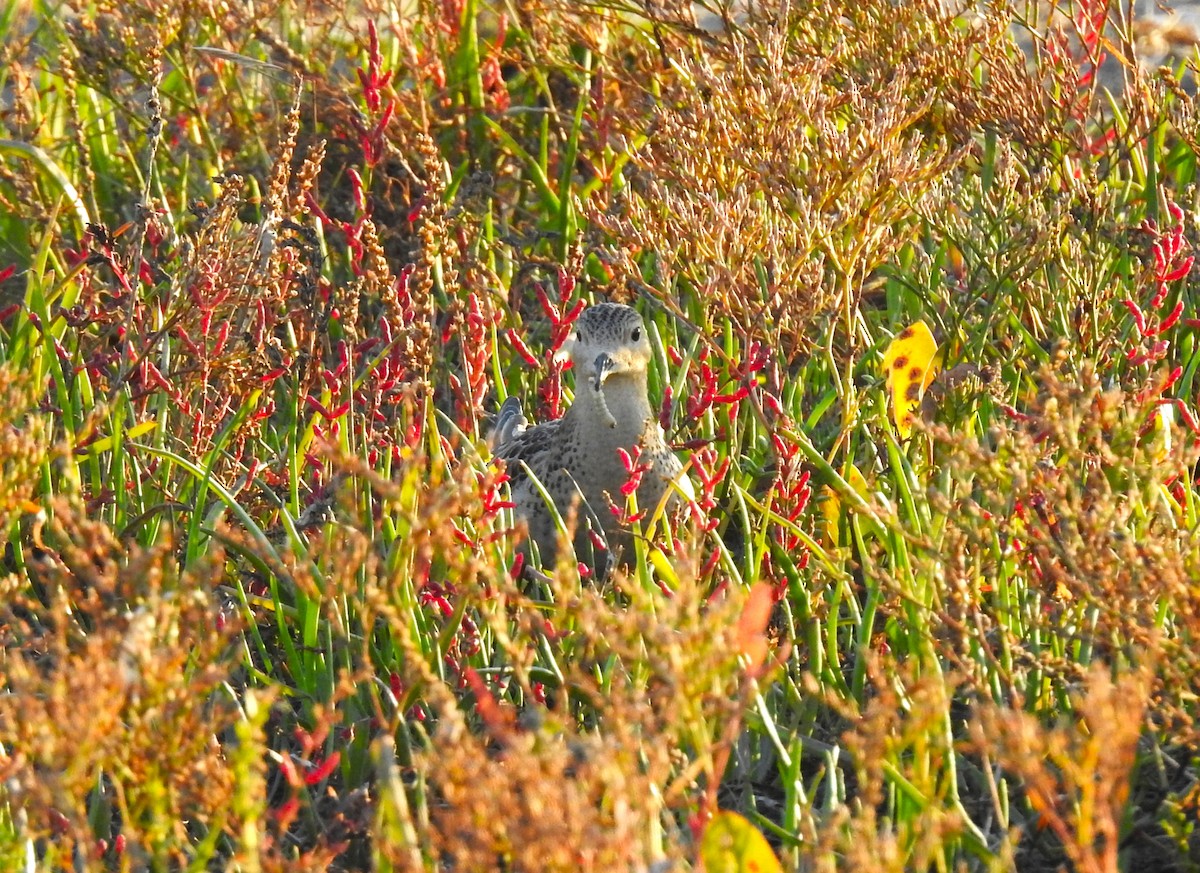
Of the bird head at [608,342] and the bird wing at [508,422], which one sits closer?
the bird head at [608,342]

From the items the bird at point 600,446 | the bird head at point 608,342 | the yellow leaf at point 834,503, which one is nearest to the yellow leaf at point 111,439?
the bird at point 600,446

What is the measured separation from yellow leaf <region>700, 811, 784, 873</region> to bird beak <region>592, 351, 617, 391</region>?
1.71 m

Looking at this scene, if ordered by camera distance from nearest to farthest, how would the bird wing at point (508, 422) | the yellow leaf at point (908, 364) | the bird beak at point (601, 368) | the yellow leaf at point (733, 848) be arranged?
the yellow leaf at point (733, 848), the yellow leaf at point (908, 364), the bird beak at point (601, 368), the bird wing at point (508, 422)

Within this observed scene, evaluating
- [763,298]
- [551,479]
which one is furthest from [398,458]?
[763,298]

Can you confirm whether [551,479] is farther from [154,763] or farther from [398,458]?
[154,763]

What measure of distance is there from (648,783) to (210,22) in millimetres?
4447

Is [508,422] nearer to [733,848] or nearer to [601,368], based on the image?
[601,368]

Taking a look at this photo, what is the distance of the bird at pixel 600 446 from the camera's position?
3811mm

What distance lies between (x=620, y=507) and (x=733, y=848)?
4.83 feet

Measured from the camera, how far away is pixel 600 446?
12.9 feet

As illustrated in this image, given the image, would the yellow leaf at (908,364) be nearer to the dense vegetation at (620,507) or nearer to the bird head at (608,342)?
the dense vegetation at (620,507)

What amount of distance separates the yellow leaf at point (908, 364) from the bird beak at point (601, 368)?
63 centimetres

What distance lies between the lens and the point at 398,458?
3.91m

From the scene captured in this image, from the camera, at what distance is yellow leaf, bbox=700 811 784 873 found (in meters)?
2.03
